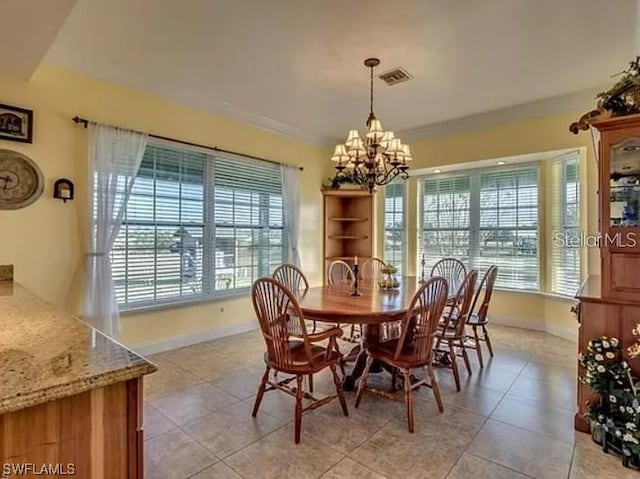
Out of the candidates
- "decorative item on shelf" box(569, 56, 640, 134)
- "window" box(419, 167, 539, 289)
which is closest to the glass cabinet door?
"decorative item on shelf" box(569, 56, 640, 134)

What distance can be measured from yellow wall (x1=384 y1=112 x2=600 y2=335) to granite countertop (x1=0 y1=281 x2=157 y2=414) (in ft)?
15.6

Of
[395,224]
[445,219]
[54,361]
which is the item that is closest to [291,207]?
[395,224]

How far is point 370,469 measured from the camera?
1976 mm

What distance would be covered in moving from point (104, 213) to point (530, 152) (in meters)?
4.82

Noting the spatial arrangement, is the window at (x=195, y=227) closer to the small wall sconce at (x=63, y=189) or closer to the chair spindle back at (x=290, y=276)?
the small wall sconce at (x=63, y=189)

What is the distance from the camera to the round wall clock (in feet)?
9.51

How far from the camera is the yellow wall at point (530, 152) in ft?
13.6

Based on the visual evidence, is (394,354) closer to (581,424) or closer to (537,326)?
(581,424)

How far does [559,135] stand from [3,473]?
5.23 meters

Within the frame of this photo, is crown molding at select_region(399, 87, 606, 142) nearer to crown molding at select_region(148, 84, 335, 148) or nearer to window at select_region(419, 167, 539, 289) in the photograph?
window at select_region(419, 167, 539, 289)

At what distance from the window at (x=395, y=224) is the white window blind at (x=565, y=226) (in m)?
2.10

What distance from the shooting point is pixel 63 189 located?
10.4ft
